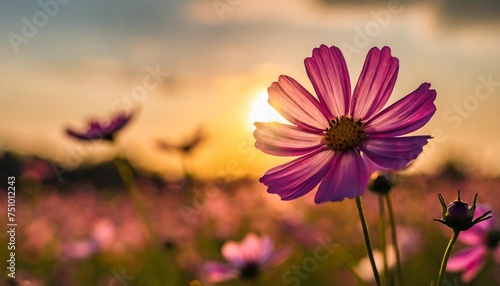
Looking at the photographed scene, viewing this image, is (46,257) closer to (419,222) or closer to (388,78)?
(419,222)

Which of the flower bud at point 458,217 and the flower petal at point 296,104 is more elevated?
the flower petal at point 296,104

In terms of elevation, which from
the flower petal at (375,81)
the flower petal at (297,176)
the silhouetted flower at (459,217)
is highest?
the flower petal at (375,81)

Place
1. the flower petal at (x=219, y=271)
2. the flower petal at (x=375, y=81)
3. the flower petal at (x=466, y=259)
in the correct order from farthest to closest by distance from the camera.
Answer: the flower petal at (x=219, y=271), the flower petal at (x=466, y=259), the flower petal at (x=375, y=81)

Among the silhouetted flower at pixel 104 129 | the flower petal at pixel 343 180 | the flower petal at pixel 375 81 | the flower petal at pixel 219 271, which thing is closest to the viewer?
the flower petal at pixel 343 180

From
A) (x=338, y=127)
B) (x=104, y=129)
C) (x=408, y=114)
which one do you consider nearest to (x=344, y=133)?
(x=338, y=127)

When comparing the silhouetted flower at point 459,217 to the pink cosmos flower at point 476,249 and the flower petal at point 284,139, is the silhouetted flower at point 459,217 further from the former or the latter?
the pink cosmos flower at point 476,249

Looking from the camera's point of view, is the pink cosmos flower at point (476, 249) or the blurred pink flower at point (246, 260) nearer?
the pink cosmos flower at point (476, 249)

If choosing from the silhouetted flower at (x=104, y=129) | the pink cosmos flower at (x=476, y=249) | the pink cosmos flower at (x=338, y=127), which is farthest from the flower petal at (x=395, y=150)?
the silhouetted flower at (x=104, y=129)
